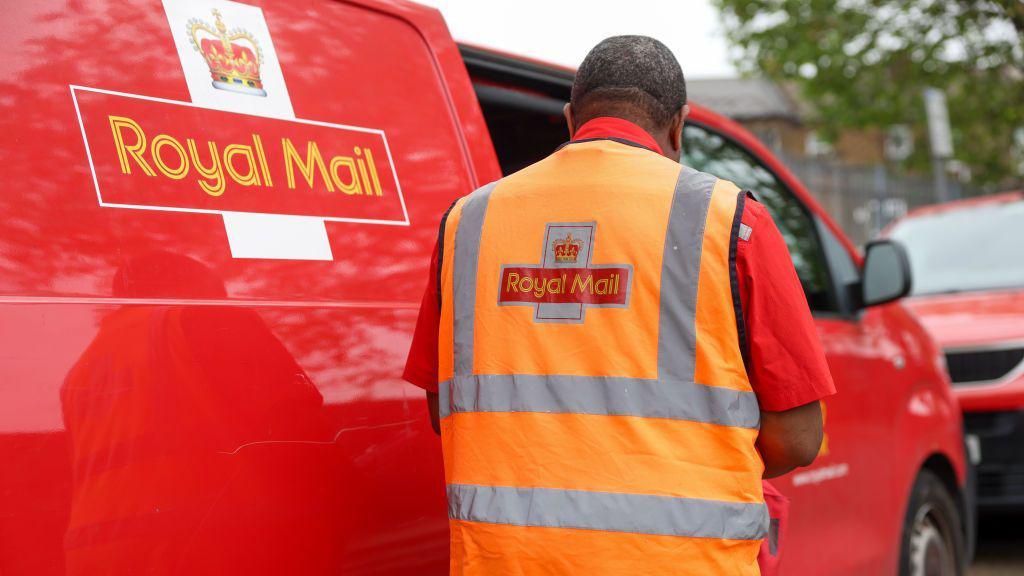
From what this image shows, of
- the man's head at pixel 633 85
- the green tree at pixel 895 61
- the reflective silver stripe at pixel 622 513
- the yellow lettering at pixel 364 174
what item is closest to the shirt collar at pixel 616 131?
the man's head at pixel 633 85

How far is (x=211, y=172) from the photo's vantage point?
82.7 inches

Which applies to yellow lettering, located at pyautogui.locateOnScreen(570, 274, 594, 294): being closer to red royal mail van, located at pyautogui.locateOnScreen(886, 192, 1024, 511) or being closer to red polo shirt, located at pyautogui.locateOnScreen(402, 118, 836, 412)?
red polo shirt, located at pyautogui.locateOnScreen(402, 118, 836, 412)

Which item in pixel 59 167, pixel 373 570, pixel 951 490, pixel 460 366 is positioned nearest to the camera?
pixel 59 167

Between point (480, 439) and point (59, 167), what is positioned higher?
point (59, 167)

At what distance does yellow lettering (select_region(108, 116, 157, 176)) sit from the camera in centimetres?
197

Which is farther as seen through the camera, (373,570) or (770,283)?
(373,570)

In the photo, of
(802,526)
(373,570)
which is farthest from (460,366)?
(802,526)

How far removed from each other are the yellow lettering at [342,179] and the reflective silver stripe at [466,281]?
1.19 feet

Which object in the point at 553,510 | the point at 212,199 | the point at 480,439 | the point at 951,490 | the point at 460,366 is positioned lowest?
the point at 951,490

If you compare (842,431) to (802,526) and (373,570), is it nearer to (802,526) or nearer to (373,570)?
(802,526)

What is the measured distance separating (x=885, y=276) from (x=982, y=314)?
3350mm

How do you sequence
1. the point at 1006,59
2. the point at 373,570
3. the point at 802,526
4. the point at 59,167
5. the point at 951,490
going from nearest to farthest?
the point at 59,167 → the point at 373,570 → the point at 802,526 → the point at 951,490 → the point at 1006,59

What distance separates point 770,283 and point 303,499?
0.89m

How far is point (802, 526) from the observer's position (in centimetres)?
346
